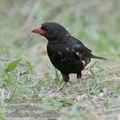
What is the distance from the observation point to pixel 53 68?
290 inches

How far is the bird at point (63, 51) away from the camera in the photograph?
6453mm

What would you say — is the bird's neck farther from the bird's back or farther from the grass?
the grass

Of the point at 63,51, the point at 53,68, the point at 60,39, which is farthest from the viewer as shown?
the point at 53,68

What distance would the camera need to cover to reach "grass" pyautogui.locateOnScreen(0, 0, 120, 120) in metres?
5.47

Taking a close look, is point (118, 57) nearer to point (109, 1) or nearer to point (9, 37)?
point (9, 37)

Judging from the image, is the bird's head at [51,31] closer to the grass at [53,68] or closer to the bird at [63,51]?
the bird at [63,51]

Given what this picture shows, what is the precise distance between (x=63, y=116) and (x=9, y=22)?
20.6ft

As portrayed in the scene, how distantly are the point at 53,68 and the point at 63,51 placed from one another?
94 centimetres

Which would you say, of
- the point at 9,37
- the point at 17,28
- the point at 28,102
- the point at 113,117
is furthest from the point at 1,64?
the point at 17,28

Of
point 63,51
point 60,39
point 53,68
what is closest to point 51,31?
point 60,39

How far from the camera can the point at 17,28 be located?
10.9 meters

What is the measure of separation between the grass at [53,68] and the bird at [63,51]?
0.20 meters

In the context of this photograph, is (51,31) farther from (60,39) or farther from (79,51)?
(79,51)

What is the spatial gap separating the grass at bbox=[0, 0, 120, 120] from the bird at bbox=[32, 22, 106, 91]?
198mm
